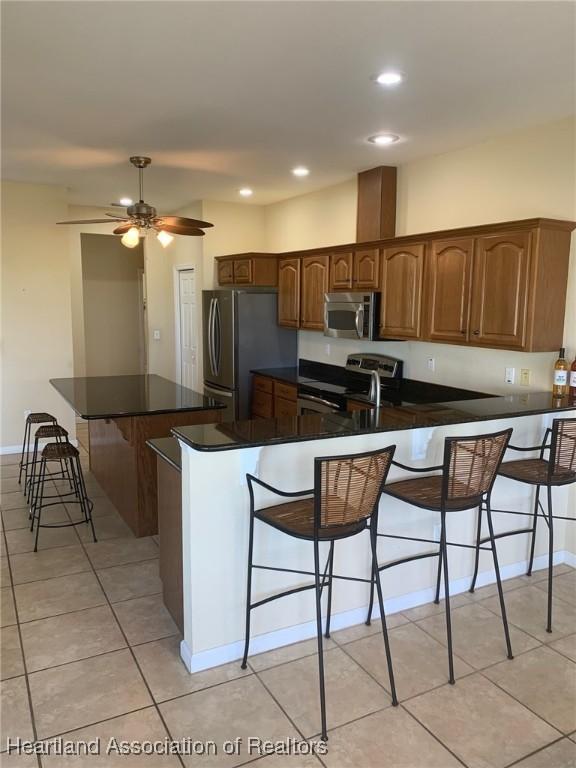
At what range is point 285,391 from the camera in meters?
5.20

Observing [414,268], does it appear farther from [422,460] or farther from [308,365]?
[308,365]

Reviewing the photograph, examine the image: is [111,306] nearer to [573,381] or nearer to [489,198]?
[489,198]

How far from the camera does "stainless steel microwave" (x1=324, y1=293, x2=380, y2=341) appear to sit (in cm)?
433

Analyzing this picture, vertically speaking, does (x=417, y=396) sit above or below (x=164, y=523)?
above

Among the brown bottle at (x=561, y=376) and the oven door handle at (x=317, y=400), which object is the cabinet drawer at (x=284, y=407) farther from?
the brown bottle at (x=561, y=376)

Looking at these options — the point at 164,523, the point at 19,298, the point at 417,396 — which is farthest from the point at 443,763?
the point at 19,298

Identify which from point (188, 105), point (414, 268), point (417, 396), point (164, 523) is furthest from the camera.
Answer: point (417, 396)

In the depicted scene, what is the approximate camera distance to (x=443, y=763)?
76.1 inches

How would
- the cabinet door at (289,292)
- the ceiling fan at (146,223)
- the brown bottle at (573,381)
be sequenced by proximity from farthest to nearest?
the cabinet door at (289,292)
the ceiling fan at (146,223)
the brown bottle at (573,381)

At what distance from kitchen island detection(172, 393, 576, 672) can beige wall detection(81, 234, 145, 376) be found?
6417mm

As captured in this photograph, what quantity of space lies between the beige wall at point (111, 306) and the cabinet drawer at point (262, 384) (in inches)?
139

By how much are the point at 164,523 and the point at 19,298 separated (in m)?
3.64

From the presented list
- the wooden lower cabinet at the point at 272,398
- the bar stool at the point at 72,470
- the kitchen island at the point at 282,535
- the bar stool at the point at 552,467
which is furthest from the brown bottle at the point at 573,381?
the bar stool at the point at 72,470

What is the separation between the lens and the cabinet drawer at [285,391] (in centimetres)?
510
